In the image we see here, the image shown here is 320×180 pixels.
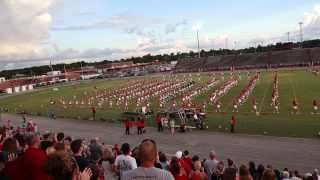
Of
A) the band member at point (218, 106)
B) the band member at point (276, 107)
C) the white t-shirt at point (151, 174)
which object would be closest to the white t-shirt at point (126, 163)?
the white t-shirt at point (151, 174)

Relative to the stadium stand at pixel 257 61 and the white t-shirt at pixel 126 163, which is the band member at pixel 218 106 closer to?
the white t-shirt at pixel 126 163

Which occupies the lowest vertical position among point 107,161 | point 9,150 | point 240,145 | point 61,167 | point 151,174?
point 240,145

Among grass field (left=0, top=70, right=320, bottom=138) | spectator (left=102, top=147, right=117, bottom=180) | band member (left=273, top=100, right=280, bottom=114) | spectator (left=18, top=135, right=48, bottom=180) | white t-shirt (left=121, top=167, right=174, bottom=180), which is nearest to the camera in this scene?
white t-shirt (left=121, top=167, right=174, bottom=180)

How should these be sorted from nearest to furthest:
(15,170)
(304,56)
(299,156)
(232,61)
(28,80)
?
(15,170), (299,156), (304,56), (232,61), (28,80)

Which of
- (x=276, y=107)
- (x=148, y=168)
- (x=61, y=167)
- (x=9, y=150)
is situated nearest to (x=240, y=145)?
(x=276, y=107)

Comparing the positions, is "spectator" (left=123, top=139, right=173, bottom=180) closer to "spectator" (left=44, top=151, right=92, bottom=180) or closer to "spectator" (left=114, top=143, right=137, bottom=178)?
"spectator" (left=44, top=151, right=92, bottom=180)

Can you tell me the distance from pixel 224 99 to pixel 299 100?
27.5 ft

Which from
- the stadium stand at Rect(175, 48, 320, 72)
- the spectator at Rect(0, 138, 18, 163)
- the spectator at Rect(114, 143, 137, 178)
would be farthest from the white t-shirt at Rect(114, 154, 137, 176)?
the stadium stand at Rect(175, 48, 320, 72)

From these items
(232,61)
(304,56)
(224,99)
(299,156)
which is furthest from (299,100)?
(232,61)

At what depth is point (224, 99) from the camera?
5147 centimetres

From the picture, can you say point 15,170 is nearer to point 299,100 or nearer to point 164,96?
point 299,100

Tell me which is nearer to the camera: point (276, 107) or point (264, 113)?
point (264, 113)

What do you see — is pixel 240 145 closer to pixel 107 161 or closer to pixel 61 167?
pixel 107 161

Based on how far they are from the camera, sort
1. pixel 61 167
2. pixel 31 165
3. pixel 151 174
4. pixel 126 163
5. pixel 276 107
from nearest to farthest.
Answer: pixel 61 167
pixel 151 174
pixel 31 165
pixel 126 163
pixel 276 107
